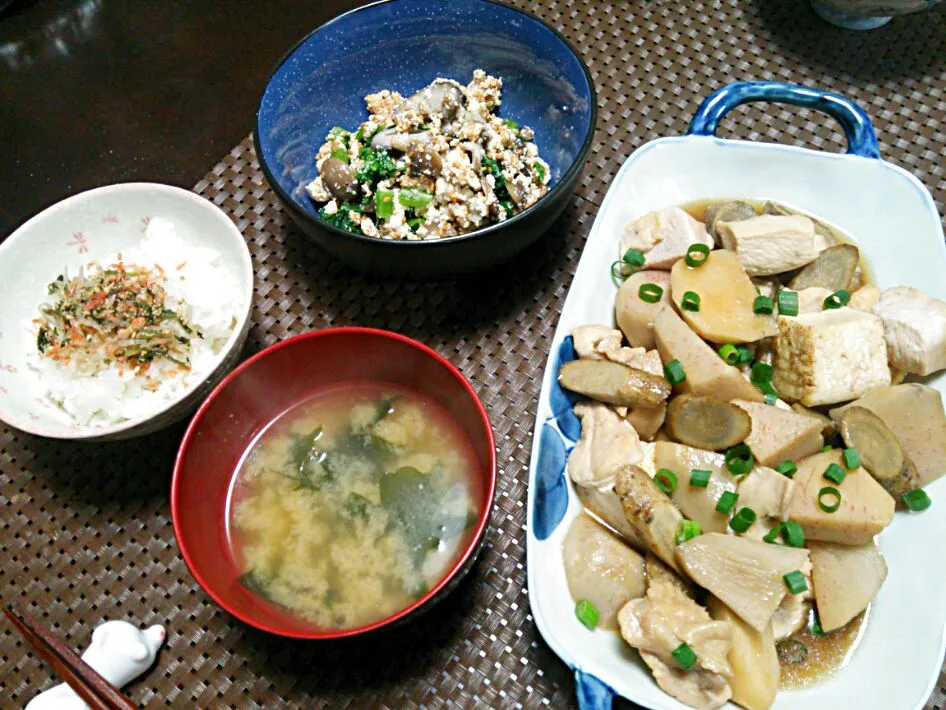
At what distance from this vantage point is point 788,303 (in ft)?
5.45

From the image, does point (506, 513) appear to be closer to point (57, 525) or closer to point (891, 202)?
point (57, 525)

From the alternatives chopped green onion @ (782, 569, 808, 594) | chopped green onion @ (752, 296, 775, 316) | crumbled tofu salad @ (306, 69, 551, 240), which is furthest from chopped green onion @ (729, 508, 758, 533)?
crumbled tofu salad @ (306, 69, 551, 240)

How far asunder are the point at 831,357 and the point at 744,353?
17cm

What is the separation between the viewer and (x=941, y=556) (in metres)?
1.44

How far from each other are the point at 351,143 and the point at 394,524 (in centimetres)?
98

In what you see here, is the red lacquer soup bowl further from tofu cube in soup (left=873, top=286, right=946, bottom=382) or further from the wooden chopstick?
tofu cube in soup (left=873, top=286, right=946, bottom=382)

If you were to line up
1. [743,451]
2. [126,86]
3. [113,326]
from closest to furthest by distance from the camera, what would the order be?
[743,451] < [113,326] < [126,86]

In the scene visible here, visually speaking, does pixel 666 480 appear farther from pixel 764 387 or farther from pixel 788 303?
pixel 788 303

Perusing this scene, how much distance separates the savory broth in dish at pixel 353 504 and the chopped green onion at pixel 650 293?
523 millimetres

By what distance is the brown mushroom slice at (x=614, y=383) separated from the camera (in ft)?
4.99

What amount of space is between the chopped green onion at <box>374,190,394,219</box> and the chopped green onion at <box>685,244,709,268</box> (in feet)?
2.30

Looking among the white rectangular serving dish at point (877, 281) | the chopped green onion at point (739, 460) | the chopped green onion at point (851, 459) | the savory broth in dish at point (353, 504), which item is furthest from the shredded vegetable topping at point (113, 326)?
the chopped green onion at point (851, 459)

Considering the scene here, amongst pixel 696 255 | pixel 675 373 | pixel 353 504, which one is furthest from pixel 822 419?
pixel 353 504

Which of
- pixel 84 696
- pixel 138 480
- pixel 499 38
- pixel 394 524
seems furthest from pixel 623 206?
pixel 84 696
